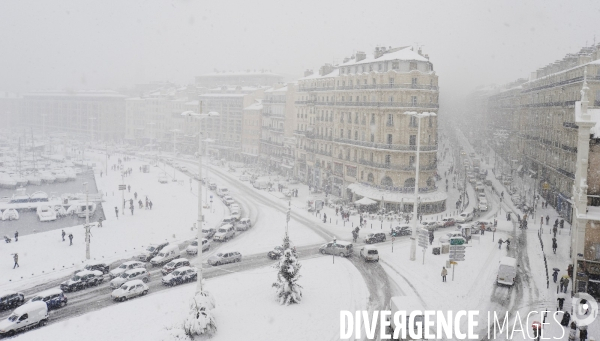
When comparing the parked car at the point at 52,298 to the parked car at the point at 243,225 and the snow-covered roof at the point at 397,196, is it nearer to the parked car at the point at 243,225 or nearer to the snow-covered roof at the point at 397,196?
the parked car at the point at 243,225

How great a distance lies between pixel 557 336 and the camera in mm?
23516

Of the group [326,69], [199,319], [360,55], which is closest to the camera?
[199,319]

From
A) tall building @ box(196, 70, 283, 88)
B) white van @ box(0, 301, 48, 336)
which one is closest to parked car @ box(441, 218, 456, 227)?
white van @ box(0, 301, 48, 336)

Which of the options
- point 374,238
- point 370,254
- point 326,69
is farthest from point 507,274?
point 326,69

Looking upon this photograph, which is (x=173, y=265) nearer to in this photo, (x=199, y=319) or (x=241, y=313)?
(x=241, y=313)

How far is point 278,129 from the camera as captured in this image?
91.8 m

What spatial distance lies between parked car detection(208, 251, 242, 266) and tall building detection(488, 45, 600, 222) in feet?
108

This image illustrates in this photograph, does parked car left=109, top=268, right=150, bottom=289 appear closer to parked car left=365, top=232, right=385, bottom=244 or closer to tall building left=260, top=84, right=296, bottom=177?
parked car left=365, top=232, right=385, bottom=244

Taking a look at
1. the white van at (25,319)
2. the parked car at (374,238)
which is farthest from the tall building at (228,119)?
the white van at (25,319)

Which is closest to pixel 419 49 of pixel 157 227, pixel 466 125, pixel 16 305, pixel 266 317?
pixel 157 227

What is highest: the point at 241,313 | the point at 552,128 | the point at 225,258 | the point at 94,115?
the point at 94,115

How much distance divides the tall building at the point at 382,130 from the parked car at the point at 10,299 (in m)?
37.9

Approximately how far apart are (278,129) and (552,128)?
46.4 metres

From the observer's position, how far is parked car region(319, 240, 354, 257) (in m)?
37.8
